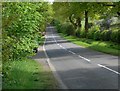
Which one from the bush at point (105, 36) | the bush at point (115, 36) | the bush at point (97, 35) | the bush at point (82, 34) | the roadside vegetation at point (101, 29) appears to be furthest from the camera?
the bush at point (82, 34)

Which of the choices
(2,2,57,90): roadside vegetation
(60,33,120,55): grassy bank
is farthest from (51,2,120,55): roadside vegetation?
(2,2,57,90): roadside vegetation

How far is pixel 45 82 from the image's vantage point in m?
15.7

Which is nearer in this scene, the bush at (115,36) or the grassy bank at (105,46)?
the grassy bank at (105,46)

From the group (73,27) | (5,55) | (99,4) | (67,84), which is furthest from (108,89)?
(73,27)

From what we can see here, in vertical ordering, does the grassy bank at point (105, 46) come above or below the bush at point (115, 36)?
below

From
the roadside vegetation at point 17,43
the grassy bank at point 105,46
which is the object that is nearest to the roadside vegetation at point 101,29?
the grassy bank at point 105,46

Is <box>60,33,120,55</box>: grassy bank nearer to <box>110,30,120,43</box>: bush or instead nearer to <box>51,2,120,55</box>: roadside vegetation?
<box>51,2,120,55</box>: roadside vegetation

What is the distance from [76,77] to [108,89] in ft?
14.3

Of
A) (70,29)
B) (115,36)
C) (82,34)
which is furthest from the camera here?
(70,29)

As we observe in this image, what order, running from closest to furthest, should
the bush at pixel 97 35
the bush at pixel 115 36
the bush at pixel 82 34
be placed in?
the bush at pixel 115 36, the bush at pixel 97 35, the bush at pixel 82 34

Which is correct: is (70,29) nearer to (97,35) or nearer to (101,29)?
(101,29)

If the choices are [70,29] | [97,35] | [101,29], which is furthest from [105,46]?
[70,29]

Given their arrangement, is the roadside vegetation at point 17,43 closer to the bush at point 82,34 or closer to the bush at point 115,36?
the bush at point 115,36

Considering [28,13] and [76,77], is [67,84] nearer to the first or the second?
[76,77]
